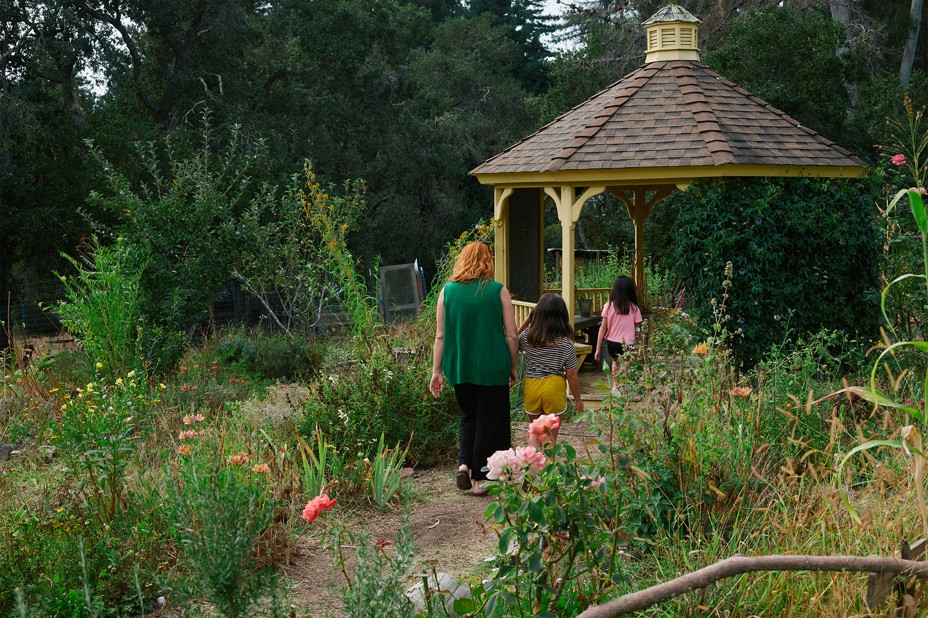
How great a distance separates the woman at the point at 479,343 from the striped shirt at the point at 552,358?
1.16 feet

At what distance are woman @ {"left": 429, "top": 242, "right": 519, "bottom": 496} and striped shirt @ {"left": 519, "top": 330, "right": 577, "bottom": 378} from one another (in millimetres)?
354

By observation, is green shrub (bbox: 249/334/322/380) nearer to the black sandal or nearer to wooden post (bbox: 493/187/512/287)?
wooden post (bbox: 493/187/512/287)

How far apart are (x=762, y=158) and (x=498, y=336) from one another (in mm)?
4084

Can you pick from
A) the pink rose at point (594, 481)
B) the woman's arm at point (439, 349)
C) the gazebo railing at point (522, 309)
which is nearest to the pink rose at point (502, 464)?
the pink rose at point (594, 481)

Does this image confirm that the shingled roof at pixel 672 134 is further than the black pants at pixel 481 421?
Yes

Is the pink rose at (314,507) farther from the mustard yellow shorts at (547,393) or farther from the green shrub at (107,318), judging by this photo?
the green shrub at (107,318)

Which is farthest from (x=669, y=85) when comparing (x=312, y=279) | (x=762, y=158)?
(x=312, y=279)

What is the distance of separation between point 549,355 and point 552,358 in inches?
1.1

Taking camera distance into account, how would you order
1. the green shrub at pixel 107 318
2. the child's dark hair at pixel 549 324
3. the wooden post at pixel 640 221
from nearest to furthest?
1. the child's dark hair at pixel 549 324
2. the green shrub at pixel 107 318
3. the wooden post at pixel 640 221

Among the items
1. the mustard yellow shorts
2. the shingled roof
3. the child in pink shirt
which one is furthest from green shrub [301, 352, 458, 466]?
the shingled roof

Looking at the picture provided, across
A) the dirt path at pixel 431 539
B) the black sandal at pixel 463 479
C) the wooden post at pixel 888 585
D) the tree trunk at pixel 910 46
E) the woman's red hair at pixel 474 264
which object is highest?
the tree trunk at pixel 910 46

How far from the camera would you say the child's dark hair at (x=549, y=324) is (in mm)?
5945

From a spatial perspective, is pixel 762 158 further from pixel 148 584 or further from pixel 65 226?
pixel 65 226

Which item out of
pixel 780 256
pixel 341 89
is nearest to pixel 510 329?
pixel 780 256
